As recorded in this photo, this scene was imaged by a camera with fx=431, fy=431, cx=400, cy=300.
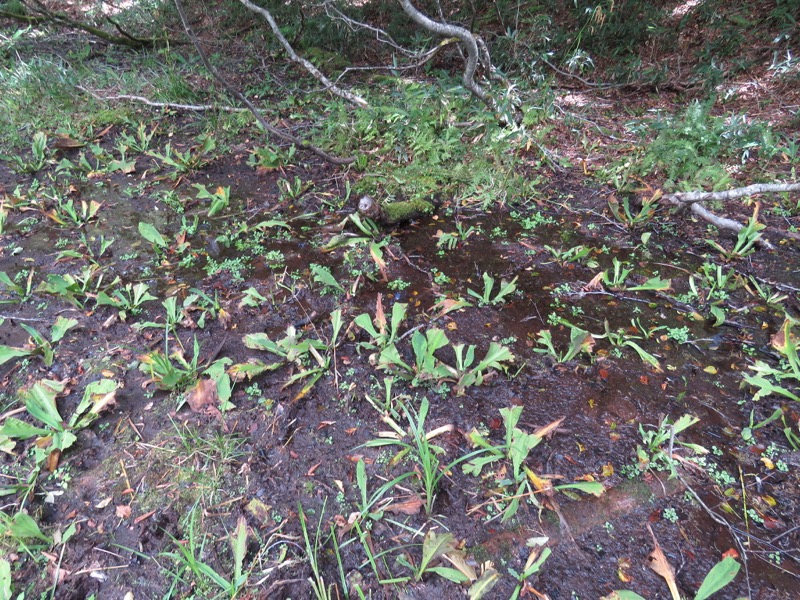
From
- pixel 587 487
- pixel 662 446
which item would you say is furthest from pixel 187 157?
pixel 662 446

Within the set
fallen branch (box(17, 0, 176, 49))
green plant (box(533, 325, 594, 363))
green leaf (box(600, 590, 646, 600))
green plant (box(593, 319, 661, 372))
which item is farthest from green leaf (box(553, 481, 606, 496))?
fallen branch (box(17, 0, 176, 49))

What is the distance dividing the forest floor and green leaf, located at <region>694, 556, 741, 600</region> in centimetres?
11

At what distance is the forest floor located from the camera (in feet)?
5.13

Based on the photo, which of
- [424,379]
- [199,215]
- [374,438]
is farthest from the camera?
[199,215]

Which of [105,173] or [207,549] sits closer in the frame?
[207,549]

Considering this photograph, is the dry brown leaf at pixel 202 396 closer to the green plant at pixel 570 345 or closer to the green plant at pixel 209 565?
the green plant at pixel 209 565

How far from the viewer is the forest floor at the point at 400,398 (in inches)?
61.6

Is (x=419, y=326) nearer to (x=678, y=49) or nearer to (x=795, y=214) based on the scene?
(x=795, y=214)

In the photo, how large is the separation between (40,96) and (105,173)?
7.15 ft

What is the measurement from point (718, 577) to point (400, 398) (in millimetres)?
1312

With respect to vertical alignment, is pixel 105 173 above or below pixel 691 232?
above

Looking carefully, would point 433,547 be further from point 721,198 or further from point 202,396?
point 721,198

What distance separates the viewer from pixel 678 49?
5.39 metres

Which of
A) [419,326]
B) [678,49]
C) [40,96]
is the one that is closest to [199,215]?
[419,326]
